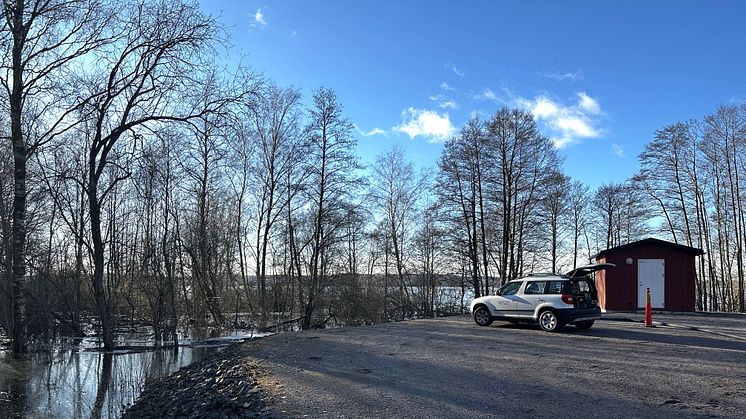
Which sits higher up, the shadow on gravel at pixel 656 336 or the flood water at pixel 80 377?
the shadow on gravel at pixel 656 336

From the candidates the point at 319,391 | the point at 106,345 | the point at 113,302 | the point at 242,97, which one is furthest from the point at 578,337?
the point at 113,302

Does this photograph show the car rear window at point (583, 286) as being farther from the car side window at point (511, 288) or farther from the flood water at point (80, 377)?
the flood water at point (80, 377)

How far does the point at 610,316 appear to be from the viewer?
65.4 ft

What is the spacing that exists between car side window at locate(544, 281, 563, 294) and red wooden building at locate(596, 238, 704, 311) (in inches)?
312

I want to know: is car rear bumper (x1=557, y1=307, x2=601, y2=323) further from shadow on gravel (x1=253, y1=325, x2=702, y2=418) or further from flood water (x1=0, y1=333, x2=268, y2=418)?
flood water (x1=0, y1=333, x2=268, y2=418)

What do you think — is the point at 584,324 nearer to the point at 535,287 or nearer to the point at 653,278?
the point at 535,287

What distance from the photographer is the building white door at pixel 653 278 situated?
21.4 meters

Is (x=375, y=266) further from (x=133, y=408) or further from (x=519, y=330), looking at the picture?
(x=133, y=408)

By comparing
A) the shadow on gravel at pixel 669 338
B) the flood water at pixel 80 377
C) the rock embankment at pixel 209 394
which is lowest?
the flood water at pixel 80 377

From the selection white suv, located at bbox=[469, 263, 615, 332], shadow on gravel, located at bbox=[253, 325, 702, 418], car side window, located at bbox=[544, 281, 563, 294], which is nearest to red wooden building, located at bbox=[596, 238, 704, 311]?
white suv, located at bbox=[469, 263, 615, 332]

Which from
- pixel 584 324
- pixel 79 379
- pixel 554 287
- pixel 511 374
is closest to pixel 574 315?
pixel 554 287

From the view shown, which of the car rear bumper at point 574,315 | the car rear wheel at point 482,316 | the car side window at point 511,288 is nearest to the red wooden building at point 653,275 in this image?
the car side window at point 511,288

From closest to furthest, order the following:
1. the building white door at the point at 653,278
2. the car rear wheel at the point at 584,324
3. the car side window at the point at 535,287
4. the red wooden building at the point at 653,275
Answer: the car side window at the point at 535,287 → the car rear wheel at the point at 584,324 → the red wooden building at the point at 653,275 → the building white door at the point at 653,278

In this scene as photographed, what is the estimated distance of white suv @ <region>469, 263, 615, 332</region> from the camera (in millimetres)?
14789
